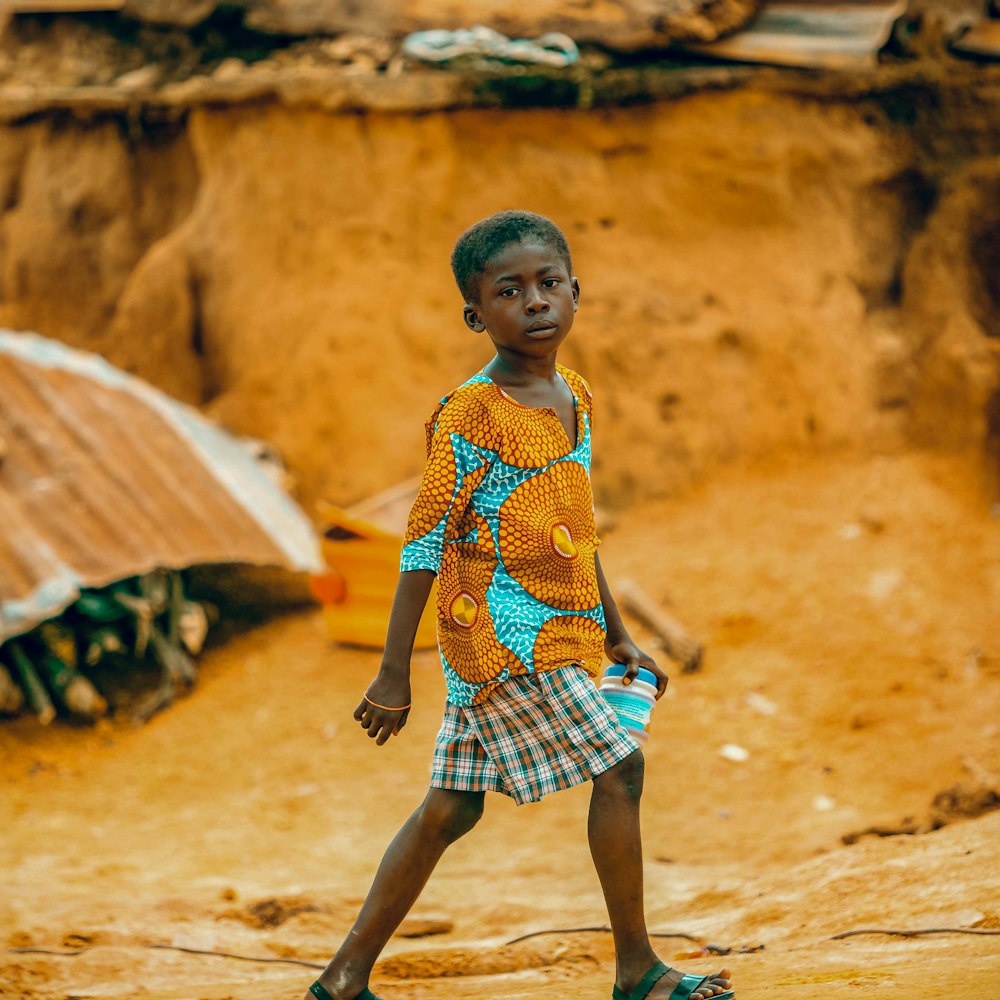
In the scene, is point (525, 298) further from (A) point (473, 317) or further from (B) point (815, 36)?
(B) point (815, 36)

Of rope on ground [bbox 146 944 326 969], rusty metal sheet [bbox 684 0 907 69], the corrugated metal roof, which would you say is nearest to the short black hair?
rope on ground [bbox 146 944 326 969]

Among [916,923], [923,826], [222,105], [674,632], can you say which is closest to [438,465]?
[916,923]

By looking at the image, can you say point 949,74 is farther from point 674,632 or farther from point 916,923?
point 916,923

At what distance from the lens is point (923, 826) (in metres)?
4.55

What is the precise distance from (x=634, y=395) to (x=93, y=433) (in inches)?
111

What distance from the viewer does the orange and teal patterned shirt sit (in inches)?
111

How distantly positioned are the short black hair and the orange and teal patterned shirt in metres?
0.23

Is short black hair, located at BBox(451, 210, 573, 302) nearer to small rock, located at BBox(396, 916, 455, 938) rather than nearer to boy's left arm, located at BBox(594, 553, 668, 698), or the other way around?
boy's left arm, located at BBox(594, 553, 668, 698)

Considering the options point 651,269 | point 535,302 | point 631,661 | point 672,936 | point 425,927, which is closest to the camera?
point 535,302

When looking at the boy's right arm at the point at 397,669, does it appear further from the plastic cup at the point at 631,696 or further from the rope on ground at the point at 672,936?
the rope on ground at the point at 672,936

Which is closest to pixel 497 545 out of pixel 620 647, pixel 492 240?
pixel 620 647

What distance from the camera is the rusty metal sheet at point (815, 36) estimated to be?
6.80 m

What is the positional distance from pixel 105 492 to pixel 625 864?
4300 mm

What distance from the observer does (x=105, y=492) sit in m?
6.49
